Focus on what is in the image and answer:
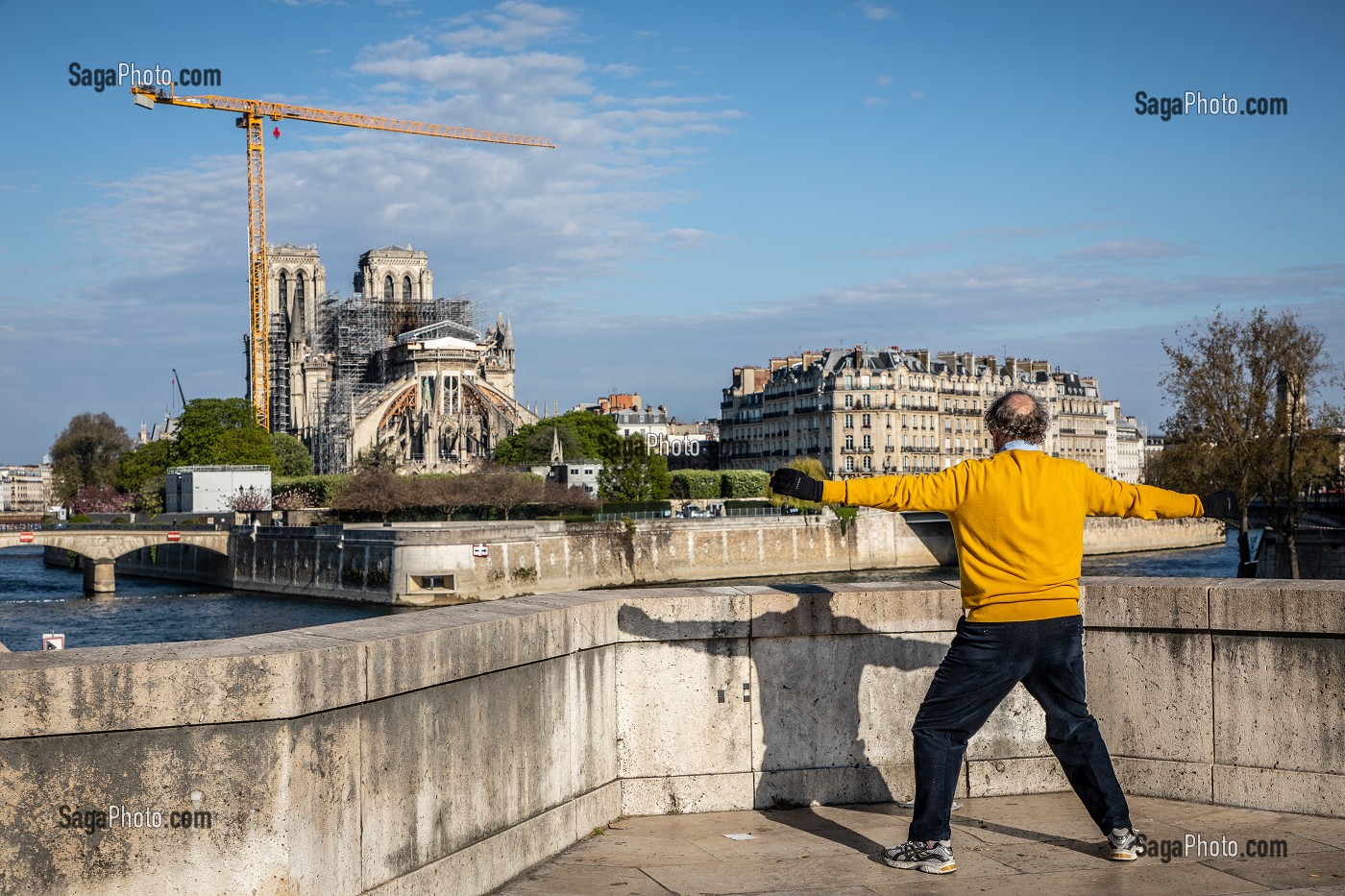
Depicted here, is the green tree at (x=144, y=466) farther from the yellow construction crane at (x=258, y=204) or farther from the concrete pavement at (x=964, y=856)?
the concrete pavement at (x=964, y=856)

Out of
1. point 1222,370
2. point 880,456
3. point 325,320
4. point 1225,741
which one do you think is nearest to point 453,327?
point 325,320

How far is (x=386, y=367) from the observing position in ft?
471

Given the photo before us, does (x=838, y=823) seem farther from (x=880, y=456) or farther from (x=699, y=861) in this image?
(x=880, y=456)

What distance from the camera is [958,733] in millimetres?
6043

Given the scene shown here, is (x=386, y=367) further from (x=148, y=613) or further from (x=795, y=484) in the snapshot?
(x=795, y=484)

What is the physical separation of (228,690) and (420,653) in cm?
89

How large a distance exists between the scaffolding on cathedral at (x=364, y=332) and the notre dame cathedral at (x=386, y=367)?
0.32ft

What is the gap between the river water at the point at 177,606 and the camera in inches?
1898

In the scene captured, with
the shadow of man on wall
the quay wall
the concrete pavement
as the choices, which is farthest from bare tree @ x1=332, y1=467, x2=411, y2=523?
the concrete pavement

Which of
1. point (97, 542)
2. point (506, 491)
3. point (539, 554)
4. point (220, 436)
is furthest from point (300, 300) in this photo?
point (539, 554)

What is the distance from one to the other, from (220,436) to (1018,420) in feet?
337

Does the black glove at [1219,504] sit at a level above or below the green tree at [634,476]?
below

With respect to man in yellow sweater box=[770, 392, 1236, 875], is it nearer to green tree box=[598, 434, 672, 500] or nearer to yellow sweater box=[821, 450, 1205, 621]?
yellow sweater box=[821, 450, 1205, 621]

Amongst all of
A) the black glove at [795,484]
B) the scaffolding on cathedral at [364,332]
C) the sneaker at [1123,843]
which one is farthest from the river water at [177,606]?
the scaffolding on cathedral at [364,332]
